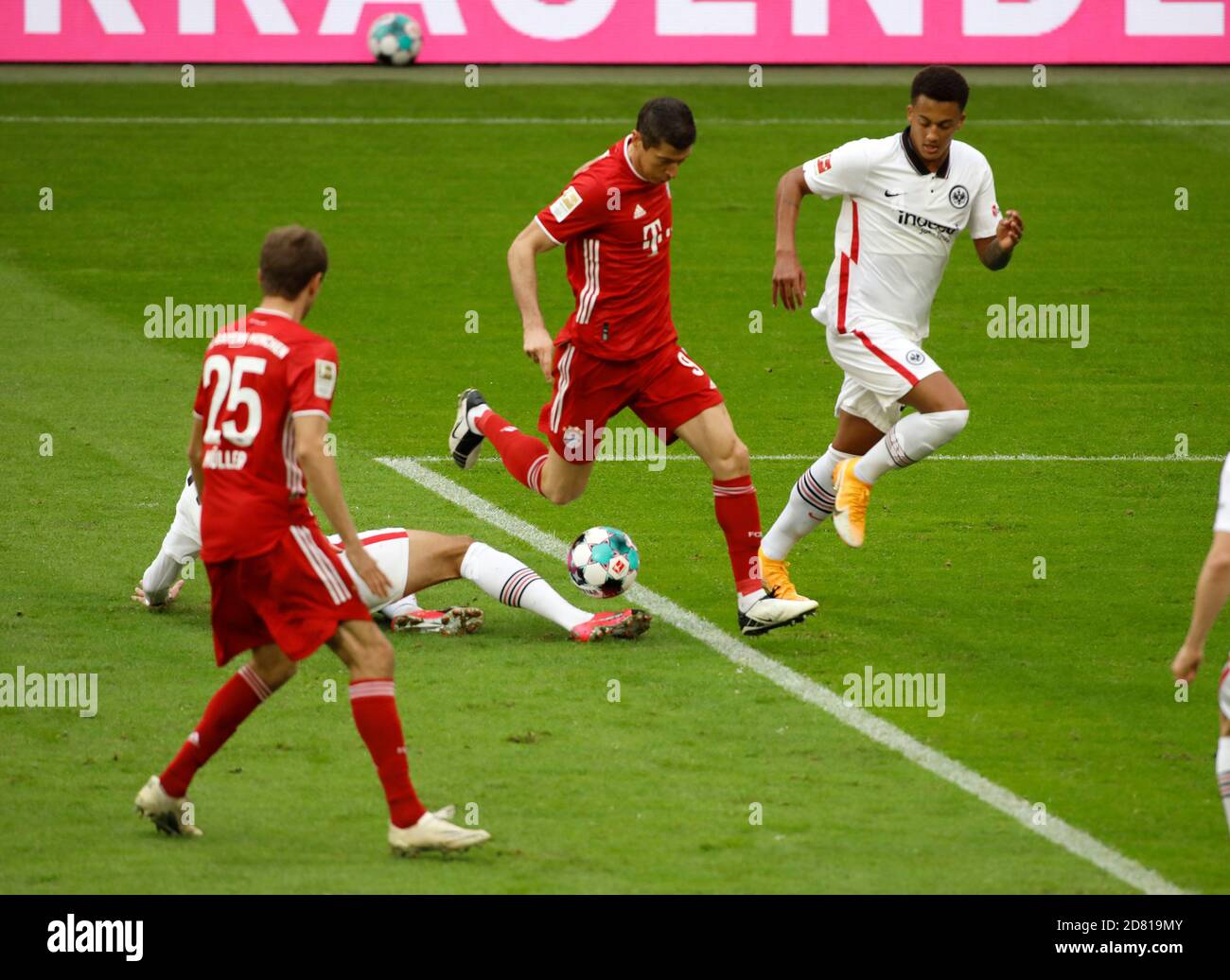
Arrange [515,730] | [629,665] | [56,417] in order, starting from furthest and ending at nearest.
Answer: [56,417] → [629,665] → [515,730]

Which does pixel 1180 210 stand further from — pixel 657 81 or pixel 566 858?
pixel 566 858

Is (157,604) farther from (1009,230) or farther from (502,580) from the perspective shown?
(1009,230)

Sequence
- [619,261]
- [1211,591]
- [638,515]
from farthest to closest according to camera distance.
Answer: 1. [638,515]
2. [619,261]
3. [1211,591]

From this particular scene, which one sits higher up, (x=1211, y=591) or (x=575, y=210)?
(x=575, y=210)

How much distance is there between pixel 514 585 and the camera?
8.02 meters

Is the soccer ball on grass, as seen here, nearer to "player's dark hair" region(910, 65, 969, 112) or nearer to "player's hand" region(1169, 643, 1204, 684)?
"player's dark hair" region(910, 65, 969, 112)

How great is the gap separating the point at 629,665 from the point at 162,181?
13.4m

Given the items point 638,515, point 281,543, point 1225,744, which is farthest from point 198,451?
point 638,515

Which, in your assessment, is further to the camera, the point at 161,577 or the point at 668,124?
the point at 161,577

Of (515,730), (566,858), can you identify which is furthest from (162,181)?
(566,858)

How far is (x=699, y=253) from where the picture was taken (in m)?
17.6

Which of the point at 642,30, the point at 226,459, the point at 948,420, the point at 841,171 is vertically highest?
the point at 642,30

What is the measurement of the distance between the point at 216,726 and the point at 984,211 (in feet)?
14.8

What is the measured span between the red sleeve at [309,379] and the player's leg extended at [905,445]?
11.3ft
